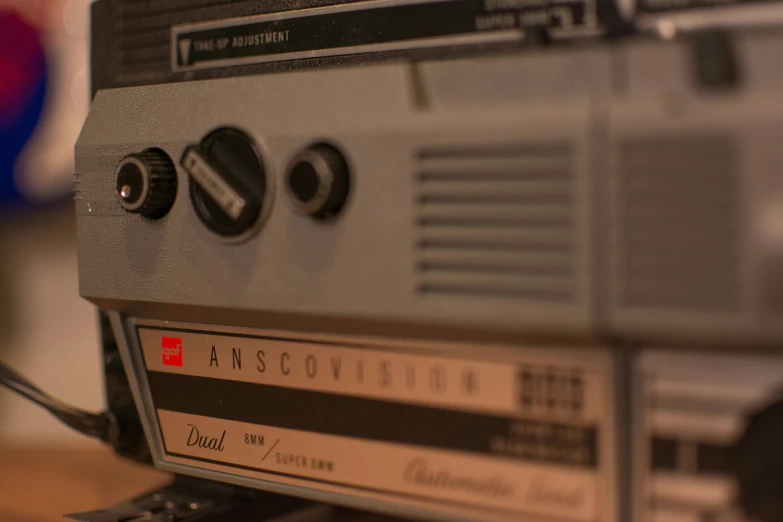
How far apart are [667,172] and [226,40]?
11.3 inches

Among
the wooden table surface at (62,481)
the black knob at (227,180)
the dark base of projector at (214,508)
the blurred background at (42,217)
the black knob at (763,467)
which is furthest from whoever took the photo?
the blurred background at (42,217)

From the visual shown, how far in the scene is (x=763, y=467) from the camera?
29 cm

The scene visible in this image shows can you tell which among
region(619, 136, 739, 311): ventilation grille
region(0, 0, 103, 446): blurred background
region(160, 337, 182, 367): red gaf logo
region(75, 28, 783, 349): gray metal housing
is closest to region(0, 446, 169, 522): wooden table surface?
region(0, 0, 103, 446): blurred background

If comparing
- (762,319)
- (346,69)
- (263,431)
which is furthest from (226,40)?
(762,319)

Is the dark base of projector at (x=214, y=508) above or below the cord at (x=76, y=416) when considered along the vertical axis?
below

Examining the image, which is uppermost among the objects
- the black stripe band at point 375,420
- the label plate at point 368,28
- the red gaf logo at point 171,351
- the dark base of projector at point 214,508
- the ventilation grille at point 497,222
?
the label plate at point 368,28

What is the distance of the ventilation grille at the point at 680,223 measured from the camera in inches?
11.5

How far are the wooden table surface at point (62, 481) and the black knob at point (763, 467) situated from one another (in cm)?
50

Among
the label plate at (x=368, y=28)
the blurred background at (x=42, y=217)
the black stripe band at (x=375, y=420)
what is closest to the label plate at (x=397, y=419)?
the black stripe band at (x=375, y=420)

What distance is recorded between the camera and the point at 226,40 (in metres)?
0.47

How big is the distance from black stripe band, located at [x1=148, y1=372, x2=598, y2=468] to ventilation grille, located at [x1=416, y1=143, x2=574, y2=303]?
7cm

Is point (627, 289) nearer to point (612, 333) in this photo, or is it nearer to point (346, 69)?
point (612, 333)

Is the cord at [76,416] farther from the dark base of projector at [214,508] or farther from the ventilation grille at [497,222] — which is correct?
the ventilation grille at [497,222]

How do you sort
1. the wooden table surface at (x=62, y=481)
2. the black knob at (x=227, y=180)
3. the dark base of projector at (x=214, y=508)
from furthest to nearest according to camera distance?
the wooden table surface at (x=62, y=481) → the dark base of projector at (x=214, y=508) → the black knob at (x=227, y=180)
